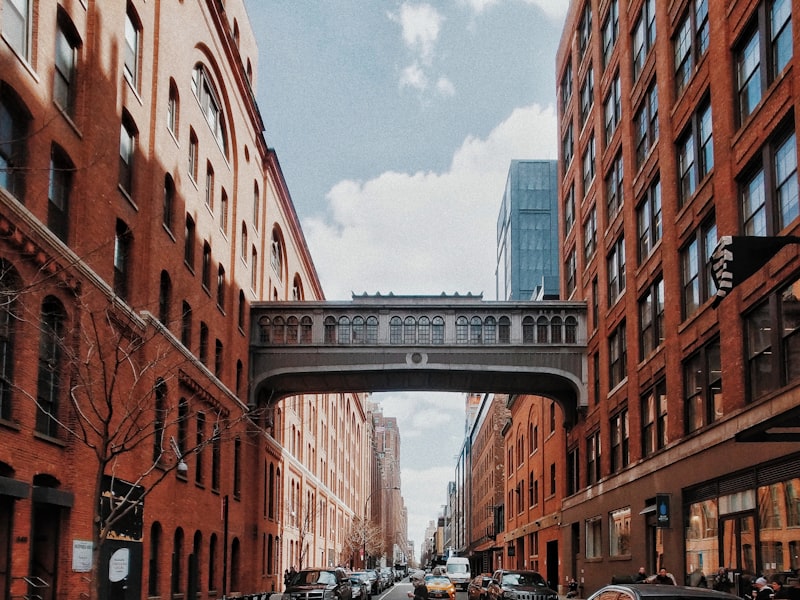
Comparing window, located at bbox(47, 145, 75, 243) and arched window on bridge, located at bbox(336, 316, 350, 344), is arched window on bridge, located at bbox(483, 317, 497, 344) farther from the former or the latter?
Answer: window, located at bbox(47, 145, 75, 243)

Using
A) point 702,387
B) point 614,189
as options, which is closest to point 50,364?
point 702,387

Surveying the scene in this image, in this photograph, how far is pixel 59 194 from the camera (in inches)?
902

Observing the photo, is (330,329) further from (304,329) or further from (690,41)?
(690,41)

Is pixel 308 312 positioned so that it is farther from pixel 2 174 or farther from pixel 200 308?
pixel 2 174

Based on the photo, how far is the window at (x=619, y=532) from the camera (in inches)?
1343

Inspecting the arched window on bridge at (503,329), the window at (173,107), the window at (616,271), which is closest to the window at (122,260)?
the window at (173,107)

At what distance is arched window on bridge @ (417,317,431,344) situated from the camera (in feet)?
149

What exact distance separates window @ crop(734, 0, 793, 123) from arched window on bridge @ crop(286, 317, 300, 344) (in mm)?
26965

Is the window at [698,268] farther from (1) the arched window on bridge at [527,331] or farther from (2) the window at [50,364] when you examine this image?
(1) the arched window on bridge at [527,331]

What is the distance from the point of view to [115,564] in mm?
25891

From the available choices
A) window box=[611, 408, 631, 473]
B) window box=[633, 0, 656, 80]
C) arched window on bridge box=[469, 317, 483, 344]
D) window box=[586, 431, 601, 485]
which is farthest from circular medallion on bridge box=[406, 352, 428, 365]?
window box=[633, 0, 656, 80]

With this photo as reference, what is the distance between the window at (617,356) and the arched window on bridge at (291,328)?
587 inches

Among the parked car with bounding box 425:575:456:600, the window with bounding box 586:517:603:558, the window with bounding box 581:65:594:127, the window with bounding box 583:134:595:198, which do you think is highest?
the window with bounding box 581:65:594:127

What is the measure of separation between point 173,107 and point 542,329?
20057mm
